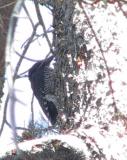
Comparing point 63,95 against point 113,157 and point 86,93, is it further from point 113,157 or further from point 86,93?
point 113,157

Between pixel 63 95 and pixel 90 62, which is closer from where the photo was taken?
pixel 90 62

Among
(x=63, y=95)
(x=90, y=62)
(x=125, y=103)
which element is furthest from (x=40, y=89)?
(x=125, y=103)

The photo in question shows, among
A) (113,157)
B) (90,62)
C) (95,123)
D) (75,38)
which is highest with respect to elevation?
(75,38)

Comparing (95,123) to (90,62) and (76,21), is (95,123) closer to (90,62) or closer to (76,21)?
(90,62)

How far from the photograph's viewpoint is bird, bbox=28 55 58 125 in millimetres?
2309

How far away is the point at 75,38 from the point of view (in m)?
1.76

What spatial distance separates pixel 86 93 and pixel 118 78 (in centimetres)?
14

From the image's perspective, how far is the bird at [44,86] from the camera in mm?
2309

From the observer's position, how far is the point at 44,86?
7.64 ft

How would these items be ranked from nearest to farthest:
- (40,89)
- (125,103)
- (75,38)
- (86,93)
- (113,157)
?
(113,157)
(125,103)
(86,93)
(75,38)
(40,89)

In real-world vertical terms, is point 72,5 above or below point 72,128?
above

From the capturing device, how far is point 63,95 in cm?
179

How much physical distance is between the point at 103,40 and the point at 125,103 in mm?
234

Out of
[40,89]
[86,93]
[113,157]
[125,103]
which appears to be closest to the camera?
→ [113,157]
